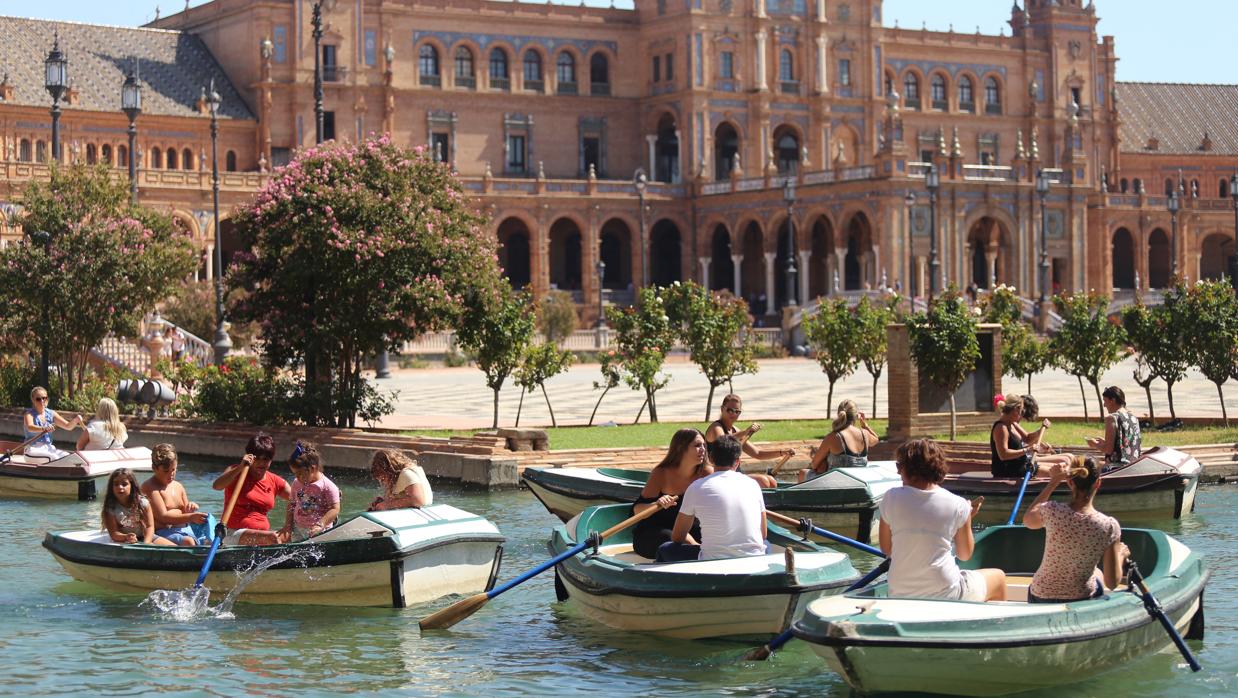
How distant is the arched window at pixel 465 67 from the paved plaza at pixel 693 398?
28.4 m

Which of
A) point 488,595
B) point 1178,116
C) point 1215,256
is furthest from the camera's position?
point 1178,116

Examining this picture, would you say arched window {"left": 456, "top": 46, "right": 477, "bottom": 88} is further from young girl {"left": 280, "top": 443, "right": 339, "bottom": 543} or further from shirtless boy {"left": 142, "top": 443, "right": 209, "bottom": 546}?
young girl {"left": 280, "top": 443, "right": 339, "bottom": 543}

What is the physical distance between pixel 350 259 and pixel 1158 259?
223ft

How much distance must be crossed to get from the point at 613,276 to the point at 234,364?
1881 inches

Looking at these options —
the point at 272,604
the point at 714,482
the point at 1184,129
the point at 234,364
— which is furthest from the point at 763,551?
the point at 1184,129

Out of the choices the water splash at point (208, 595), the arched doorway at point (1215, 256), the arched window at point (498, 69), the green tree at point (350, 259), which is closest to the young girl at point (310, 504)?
the water splash at point (208, 595)

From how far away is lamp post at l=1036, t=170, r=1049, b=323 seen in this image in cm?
6150

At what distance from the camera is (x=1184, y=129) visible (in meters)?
93.6

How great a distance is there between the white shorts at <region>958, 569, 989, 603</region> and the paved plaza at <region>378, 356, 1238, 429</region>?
17649 mm

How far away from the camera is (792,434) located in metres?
26.4

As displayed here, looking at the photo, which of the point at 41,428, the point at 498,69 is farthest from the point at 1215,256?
the point at 41,428

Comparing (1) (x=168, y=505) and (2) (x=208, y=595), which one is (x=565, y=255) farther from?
(2) (x=208, y=595)

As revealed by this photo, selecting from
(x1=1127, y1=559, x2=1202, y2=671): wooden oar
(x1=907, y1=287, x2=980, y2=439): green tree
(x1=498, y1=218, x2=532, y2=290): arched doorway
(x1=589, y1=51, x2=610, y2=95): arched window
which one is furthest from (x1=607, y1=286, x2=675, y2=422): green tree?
(x1=589, y1=51, x2=610, y2=95): arched window

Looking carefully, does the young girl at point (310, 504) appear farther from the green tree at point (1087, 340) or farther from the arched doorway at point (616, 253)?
the arched doorway at point (616, 253)
